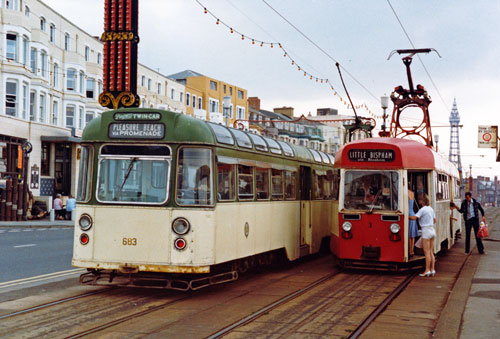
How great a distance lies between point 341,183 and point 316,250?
3.39 m

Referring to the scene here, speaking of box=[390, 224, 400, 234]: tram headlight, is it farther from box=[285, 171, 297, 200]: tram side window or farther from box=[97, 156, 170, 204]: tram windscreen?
box=[97, 156, 170, 204]: tram windscreen

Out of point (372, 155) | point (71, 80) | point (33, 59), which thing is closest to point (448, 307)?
point (372, 155)

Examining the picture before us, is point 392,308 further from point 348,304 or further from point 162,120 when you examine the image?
point 162,120

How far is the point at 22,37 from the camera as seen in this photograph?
42156 mm

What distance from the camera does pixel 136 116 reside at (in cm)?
1112

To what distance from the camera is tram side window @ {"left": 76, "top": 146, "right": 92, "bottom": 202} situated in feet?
36.8

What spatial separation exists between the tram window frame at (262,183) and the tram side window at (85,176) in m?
3.27

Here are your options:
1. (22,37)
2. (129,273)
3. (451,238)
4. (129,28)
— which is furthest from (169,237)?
(22,37)

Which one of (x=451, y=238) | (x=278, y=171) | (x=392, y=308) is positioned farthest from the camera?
(x=451, y=238)

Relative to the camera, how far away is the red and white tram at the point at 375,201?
47.3 feet

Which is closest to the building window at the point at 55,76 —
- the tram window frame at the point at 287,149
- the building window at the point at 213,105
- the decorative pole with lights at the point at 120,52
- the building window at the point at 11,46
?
the building window at the point at 11,46

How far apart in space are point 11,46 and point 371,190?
32659 millimetres

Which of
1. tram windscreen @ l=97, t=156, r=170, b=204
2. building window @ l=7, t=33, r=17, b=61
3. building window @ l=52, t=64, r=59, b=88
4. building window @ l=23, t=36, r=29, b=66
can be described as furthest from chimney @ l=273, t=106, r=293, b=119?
tram windscreen @ l=97, t=156, r=170, b=204

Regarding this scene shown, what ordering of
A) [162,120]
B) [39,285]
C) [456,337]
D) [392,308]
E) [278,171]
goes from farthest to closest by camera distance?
1. [278,171]
2. [39,285]
3. [162,120]
4. [392,308]
5. [456,337]
